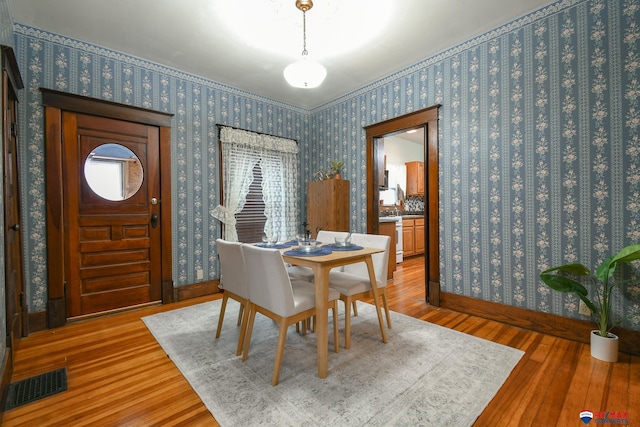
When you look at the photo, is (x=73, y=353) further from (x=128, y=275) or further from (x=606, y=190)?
(x=606, y=190)

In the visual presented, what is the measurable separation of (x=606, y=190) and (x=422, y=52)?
2.15 metres

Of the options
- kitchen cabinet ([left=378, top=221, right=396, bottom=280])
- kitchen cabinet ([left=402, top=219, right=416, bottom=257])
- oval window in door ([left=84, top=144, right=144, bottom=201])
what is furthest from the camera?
kitchen cabinet ([left=402, top=219, right=416, bottom=257])

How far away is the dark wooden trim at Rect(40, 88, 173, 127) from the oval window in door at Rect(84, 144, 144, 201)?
0.34 meters

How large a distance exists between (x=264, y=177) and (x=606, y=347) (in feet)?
13.0

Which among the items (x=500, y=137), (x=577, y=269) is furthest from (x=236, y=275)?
(x=500, y=137)

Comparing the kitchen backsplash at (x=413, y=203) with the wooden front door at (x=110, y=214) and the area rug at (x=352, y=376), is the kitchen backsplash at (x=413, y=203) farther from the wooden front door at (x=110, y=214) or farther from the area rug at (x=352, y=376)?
the wooden front door at (x=110, y=214)

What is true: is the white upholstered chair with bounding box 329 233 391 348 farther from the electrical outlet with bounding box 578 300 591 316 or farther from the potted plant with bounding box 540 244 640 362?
the electrical outlet with bounding box 578 300 591 316

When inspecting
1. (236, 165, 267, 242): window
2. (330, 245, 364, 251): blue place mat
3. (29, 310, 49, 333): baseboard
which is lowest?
(29, 310, 49, 333): baseboard

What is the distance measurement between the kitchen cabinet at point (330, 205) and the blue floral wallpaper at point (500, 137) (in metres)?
1.15

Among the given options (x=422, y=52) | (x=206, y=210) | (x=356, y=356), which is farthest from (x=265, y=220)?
(x=422, y=52)

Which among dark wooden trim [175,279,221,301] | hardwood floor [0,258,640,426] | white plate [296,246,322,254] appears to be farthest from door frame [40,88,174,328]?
white plate [296,246,322,254]

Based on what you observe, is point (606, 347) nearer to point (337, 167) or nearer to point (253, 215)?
point (337, 167)

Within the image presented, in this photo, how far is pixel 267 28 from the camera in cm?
268

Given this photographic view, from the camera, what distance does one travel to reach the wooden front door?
287 cm
